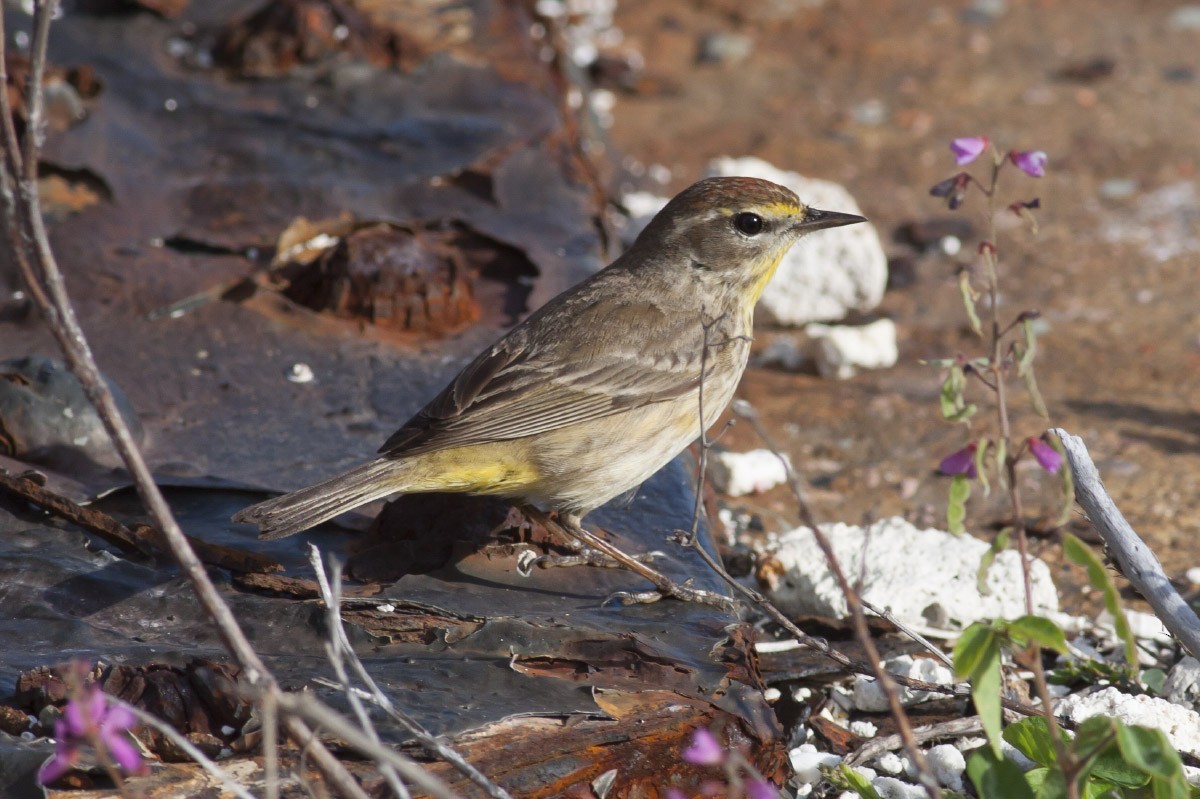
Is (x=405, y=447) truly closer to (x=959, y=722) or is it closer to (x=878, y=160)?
(x=959, y=722)

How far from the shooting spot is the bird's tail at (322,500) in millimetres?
3684

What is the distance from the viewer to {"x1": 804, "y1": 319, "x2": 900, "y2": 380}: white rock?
653 cm

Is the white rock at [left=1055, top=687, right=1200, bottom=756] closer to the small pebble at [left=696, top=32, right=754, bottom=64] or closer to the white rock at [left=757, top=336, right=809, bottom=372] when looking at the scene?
the white rock at [left=757, top=336, right=809, bottom=372]

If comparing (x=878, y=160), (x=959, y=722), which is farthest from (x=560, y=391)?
(x=878, y=160)

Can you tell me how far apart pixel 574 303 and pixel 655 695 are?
6.60 ft

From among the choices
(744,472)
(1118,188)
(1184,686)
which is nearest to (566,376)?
(744,472)

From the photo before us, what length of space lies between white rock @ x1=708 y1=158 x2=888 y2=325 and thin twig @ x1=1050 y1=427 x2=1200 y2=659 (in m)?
3.71

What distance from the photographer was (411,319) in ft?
16.4

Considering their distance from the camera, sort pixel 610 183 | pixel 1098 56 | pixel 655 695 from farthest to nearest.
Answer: pixel 1098 56
pixel 610 183
pixel 655 695

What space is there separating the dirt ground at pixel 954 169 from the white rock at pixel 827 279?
1.22ft

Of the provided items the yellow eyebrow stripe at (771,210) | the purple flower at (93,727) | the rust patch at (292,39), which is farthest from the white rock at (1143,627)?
the rust patch at (292,39)

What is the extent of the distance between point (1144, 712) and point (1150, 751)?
123 cm

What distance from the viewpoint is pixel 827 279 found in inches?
271

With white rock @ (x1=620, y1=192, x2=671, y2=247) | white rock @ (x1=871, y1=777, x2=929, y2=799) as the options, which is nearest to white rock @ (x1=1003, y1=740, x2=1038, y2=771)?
white rock @ (x1=871, y1=777, x2=929, y2=799)
